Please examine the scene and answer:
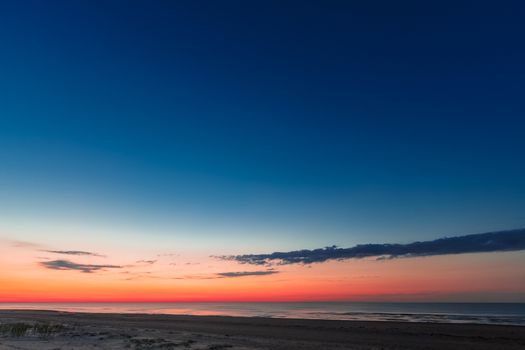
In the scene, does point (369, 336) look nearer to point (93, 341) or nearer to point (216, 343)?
point (216, 343)

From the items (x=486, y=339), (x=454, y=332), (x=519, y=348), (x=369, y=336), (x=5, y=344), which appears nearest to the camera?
(x=519, y=348)

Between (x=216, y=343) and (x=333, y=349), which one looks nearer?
(x=333, y=349)

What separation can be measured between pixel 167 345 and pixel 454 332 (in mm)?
24465

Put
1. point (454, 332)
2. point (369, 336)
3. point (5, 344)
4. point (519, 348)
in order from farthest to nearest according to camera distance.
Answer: point (454, 332), point (369, 336), point (5, 344), point (519, 348)

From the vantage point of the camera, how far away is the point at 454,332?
120 feet

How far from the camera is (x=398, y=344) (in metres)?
28.7

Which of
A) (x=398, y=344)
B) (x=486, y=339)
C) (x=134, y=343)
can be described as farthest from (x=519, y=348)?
(x=134, y=343)

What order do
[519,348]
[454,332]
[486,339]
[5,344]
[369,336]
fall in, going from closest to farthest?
[519,348]
[5,344]
[486,339]
[369,336]
[454,332]

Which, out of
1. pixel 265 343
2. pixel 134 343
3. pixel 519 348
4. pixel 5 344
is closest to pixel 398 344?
pixel 519 348

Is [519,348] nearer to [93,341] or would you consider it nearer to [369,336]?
[369,336]

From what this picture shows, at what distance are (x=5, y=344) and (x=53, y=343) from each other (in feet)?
9.56

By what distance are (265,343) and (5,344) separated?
1753cm

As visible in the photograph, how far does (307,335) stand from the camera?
35.6 metres

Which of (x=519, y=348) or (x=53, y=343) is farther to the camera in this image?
(x=53, y=343)
